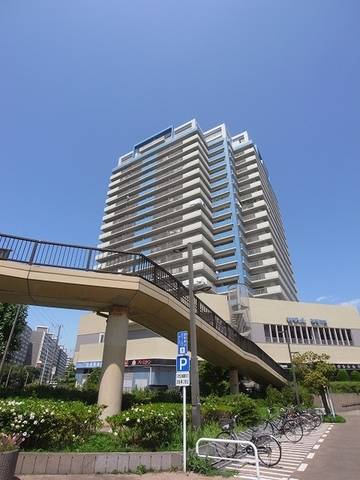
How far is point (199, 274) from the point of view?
56.5m

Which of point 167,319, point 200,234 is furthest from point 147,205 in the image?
point 167,319

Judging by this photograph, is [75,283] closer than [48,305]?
Yes

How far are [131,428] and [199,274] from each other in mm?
49238

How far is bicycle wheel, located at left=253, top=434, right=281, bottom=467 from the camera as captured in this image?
8314mm

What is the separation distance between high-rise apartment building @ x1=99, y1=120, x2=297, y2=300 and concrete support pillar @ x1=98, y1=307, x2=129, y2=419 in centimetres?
4193

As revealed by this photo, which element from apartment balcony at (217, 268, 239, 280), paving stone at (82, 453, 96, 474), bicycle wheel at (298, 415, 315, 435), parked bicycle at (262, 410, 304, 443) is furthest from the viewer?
apartment balcony at (217, 268, 239, 280)

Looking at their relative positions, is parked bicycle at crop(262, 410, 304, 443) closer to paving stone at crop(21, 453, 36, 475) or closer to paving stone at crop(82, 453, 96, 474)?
paving stone at crop(82, 453, 96, 474)

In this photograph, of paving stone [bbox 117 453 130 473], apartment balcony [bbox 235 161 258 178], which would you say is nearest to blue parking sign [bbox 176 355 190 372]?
paving stone [bbox 117 453 130 473]

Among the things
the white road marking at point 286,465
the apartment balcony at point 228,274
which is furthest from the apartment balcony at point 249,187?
the white road marking at point 286,465

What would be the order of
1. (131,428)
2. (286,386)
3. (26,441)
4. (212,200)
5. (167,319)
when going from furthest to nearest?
(212,200)
(286,386)
(167,319)
(131,428)
(26,441)

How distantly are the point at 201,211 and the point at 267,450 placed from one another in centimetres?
5616

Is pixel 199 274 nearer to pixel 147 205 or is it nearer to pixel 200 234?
pixel 200 234

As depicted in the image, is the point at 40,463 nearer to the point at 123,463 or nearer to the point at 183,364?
the point at 123,463

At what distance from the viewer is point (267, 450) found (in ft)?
27.9
